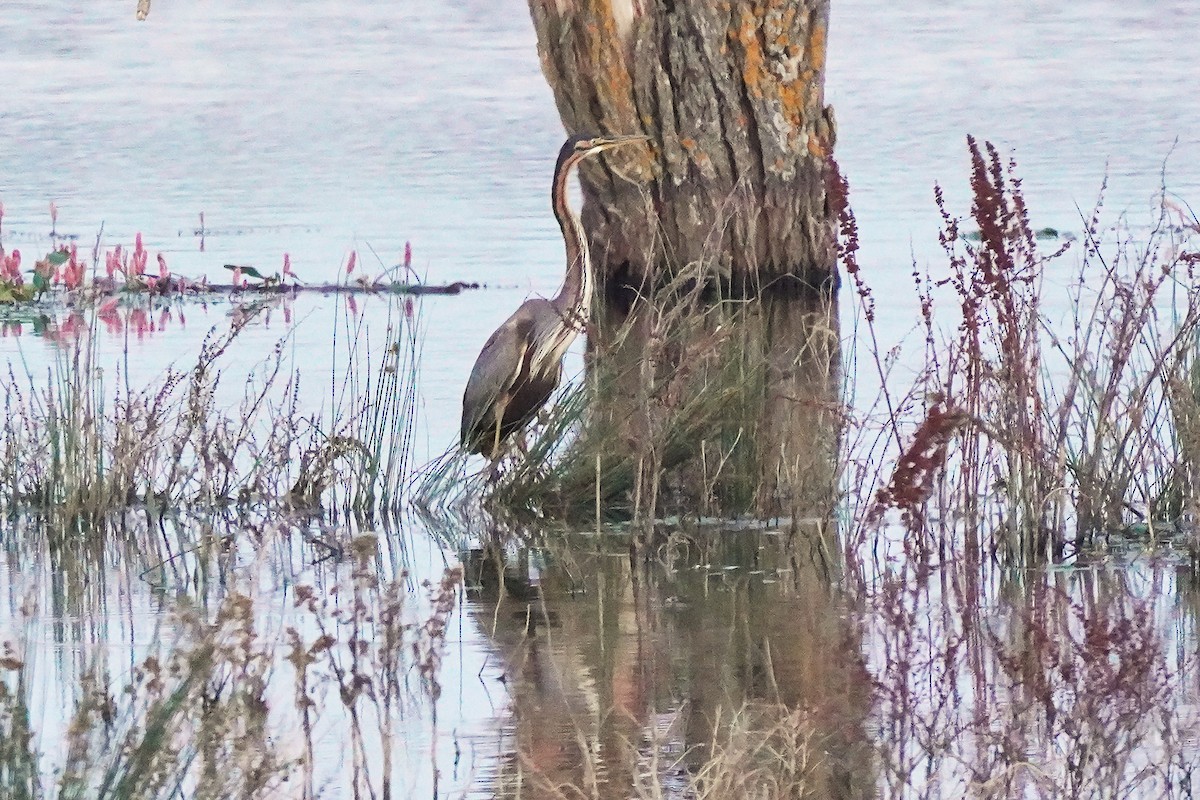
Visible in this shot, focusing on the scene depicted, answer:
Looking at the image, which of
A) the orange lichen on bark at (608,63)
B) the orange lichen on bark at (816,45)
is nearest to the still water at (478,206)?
the orange lichen on bark at (608,63)

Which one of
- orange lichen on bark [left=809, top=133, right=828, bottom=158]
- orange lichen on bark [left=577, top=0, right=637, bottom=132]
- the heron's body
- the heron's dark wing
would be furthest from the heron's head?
orange lichen on bark [left=809, top=133, right=828, bottom=158]

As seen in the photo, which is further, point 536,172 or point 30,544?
point 536,172

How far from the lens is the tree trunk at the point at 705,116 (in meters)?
12.0

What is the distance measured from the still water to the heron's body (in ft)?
1.16

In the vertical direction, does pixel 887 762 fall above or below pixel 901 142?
below

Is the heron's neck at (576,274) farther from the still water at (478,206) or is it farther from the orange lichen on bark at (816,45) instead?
the orange lichen on bark at (816,45)

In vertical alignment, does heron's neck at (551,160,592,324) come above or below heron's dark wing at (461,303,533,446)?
above

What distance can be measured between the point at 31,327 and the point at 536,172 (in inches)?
294

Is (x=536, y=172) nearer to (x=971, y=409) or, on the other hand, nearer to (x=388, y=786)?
(x=971, y=409)

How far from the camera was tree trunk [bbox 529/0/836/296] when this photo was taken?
1203cm

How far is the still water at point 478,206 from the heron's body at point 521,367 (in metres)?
0.35

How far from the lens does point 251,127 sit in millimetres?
23000

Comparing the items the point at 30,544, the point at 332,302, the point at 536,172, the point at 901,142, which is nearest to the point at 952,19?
the point at 901,142

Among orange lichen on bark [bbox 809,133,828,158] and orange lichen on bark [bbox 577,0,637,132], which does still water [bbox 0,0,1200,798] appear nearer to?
orange lichen on bark [bbox 809,133,828,158]
